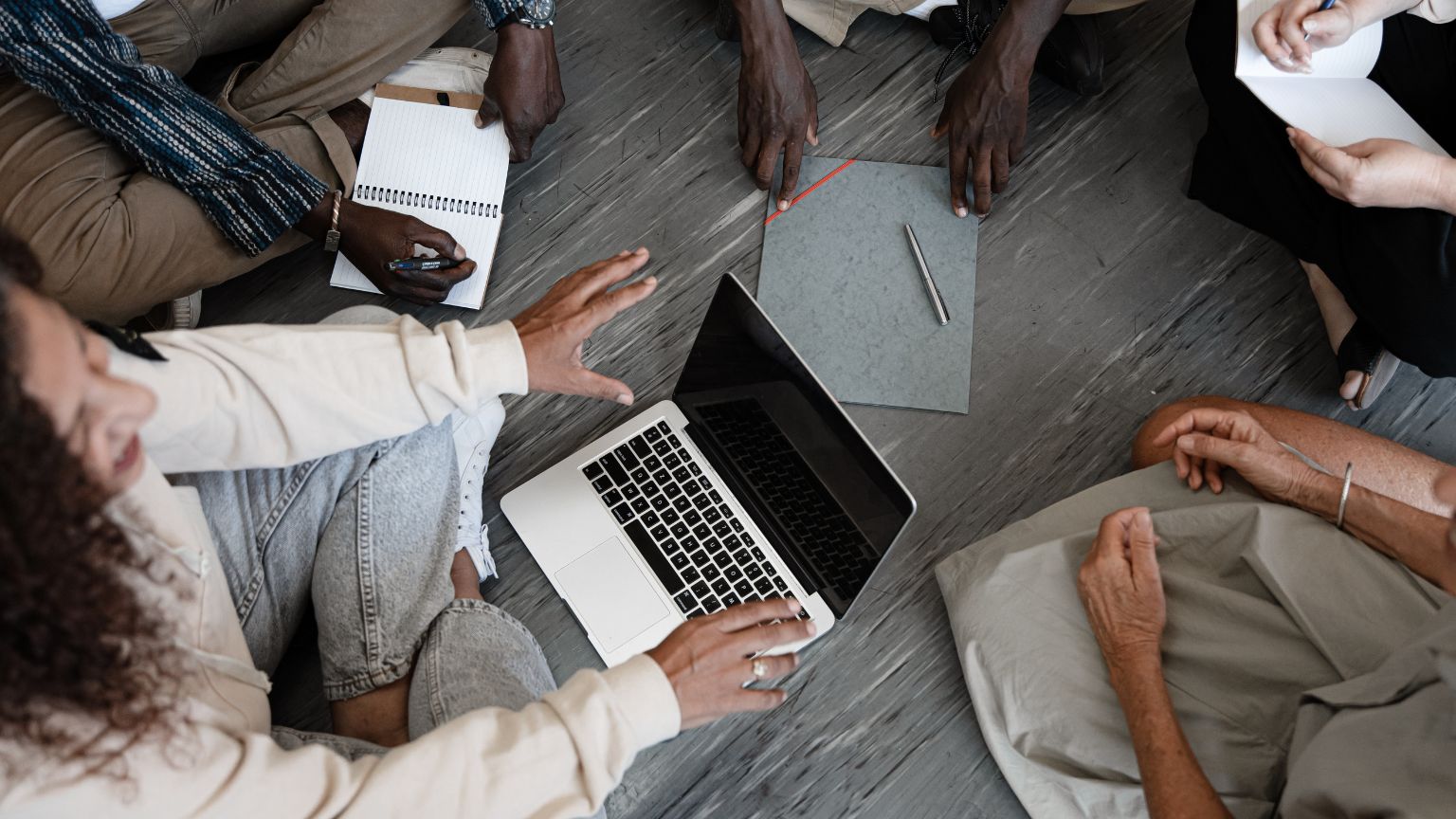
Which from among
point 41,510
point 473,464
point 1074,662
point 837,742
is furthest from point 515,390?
point 1074,662

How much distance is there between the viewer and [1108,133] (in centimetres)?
134

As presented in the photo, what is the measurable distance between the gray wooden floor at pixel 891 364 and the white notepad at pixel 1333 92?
212 mm

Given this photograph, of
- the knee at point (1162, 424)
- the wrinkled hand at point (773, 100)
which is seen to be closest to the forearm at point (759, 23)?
the wrinkled hand at point (773, 100)

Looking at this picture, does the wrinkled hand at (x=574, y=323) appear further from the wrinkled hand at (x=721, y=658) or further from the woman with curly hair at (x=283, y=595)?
the wrinkled hand at (x=721, y=658)

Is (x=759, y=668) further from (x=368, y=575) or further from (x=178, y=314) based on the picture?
(x=178, y=314)

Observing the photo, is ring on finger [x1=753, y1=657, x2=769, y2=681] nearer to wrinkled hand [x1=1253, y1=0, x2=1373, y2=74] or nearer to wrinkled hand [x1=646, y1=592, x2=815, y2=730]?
wrinkled hand [x1=646, y1=592, x2=815, y2=730]

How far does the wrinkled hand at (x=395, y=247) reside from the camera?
3.92ft

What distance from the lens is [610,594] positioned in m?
1.09

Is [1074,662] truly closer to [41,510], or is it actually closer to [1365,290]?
[1365,290]

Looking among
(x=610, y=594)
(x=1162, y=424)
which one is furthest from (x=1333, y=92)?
(x=610, y=594)

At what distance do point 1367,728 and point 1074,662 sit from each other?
0.27m

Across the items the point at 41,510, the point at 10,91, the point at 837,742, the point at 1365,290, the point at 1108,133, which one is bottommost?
the point at 837,742

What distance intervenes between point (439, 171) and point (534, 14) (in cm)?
24

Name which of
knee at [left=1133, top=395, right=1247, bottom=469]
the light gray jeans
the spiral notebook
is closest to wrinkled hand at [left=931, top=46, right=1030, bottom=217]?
knee at [left=1133, top=395, right=1247, bottom=469]
